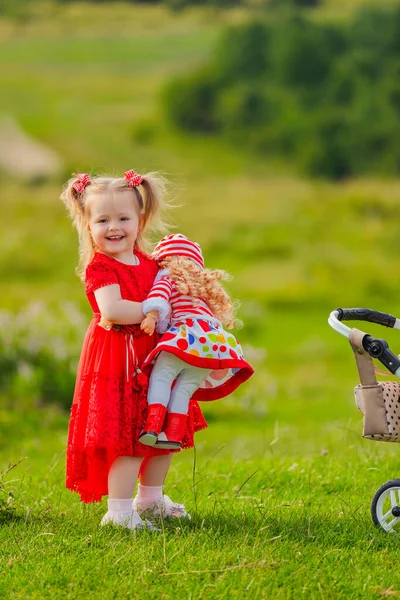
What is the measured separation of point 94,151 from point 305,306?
6.64m

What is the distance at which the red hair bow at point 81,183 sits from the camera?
14.0ft

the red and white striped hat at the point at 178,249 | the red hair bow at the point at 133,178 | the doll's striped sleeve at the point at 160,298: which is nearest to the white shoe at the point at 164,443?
the doll's striped sleeve at the point at 160,298

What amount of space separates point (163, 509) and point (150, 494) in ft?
0.28

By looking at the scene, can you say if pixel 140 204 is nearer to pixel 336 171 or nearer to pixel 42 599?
pixel 42 599

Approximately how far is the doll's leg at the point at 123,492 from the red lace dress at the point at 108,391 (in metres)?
0.05

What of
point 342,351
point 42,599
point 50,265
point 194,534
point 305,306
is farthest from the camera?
point 50,265

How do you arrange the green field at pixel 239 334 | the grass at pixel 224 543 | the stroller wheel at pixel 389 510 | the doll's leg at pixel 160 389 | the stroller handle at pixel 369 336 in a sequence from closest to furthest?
1. the grass at pixel 224 543
2. the green field at pixel 239 334
3. the stroller handle at pixel 369 336
4. the doll's leg at pixel 160 389
5. the stroller wheel at pixel 389 510

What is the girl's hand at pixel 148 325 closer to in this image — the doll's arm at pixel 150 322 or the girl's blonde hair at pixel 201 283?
the doll's arm at pixel 150 322

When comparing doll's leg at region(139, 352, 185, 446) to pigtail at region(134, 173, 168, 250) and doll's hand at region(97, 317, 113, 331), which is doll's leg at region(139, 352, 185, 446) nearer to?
doll's hand at region(97, 317, 113, 331)

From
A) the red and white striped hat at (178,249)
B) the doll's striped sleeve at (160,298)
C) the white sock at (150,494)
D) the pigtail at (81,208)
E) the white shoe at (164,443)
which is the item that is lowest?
the white sock at (150,494)

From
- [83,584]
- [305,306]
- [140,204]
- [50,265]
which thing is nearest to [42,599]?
[83,584]

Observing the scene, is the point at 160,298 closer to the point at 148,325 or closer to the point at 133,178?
the point at 148,325

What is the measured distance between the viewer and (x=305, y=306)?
52.1ft

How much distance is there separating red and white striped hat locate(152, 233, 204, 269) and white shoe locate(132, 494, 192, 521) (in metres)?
1.04
